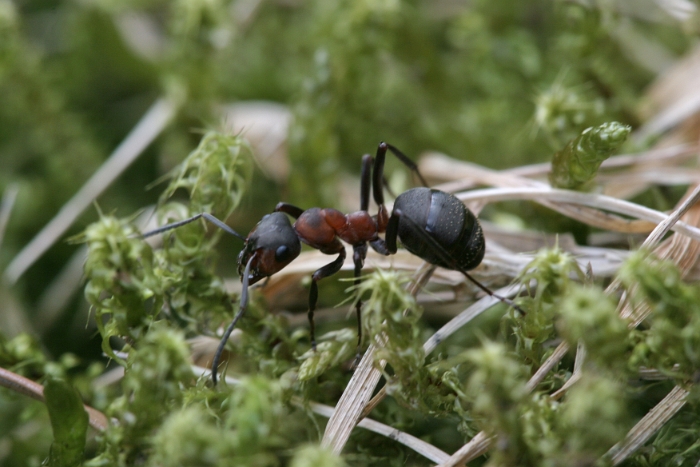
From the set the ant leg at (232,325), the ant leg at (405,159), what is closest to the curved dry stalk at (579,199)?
the ant leg at (405,159)

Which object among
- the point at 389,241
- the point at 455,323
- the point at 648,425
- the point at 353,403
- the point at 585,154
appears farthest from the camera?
the point at 389,241

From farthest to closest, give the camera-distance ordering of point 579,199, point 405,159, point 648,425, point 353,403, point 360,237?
1. point 405,159
2. point 360,237
3. point 579,199
4. point 353,403
5. point 648,425

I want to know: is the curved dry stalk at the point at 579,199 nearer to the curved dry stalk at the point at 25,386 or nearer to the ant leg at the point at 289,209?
the ant leg at the point at 289,209

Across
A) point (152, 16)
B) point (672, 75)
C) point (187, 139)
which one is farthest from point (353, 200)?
point (152, 16)

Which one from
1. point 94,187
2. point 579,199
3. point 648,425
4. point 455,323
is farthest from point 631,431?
point 94,187

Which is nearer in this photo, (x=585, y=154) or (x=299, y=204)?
(x=585, y=154)

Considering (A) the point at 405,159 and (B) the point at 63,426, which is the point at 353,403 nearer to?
(B) the point at 63,426

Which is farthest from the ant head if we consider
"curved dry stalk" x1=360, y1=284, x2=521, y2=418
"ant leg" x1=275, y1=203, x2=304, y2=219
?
"curved dry stalk" x1=360, y1=284, x2=521, y2=418

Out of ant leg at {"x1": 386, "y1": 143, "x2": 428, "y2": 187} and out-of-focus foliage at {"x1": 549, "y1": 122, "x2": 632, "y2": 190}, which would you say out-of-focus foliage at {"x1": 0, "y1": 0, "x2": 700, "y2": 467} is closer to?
out-of-focus foliage at {"x1": 549, "y1": 122, "x2": 632, "y2": 190}
